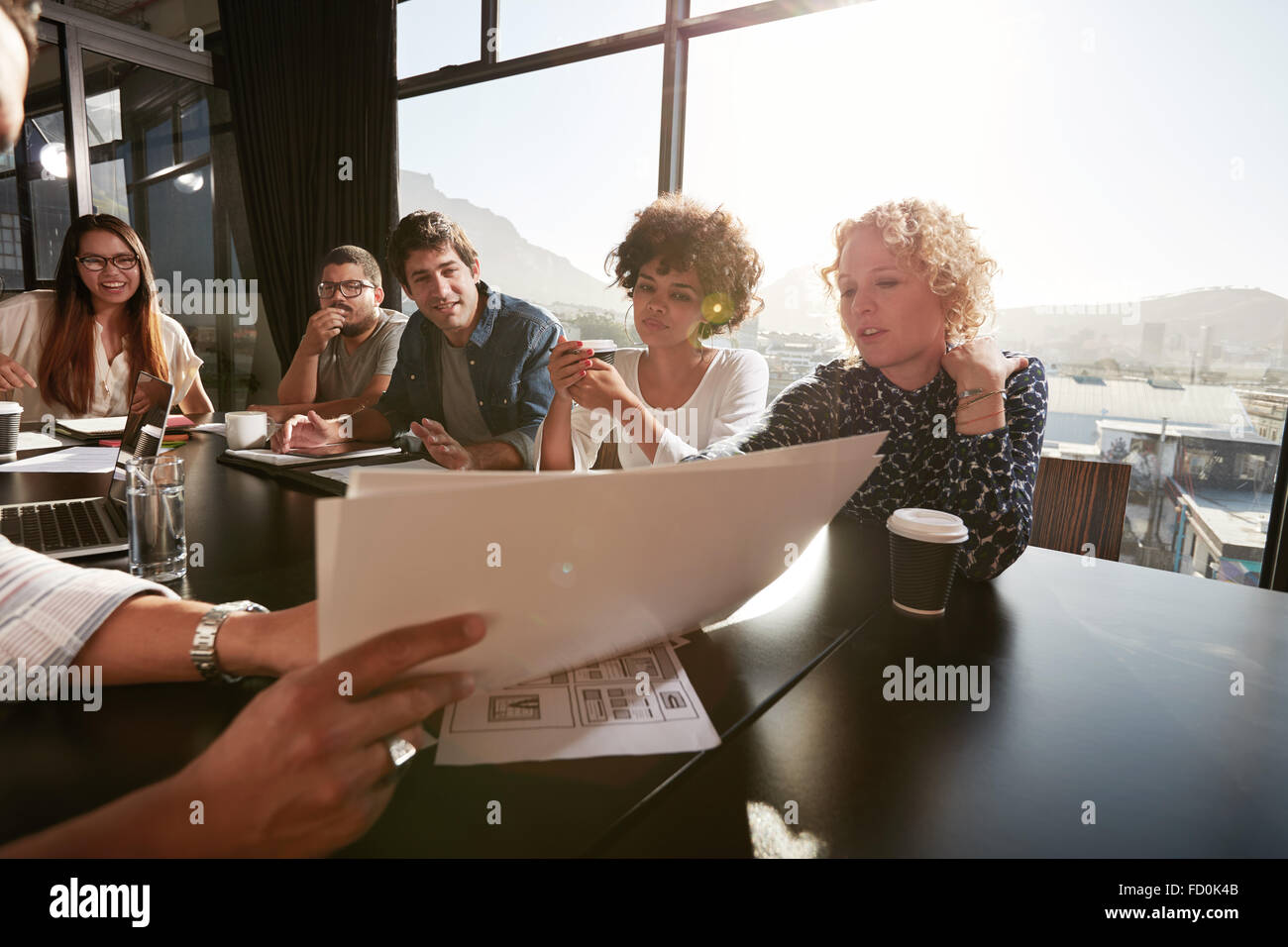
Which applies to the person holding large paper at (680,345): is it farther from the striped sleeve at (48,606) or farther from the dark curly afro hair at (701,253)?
the striped sleeve at (48,606)

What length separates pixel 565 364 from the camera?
61.9 inches

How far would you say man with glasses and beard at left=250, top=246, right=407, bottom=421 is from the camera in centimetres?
278

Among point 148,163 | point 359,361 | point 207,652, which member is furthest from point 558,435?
point 148,163

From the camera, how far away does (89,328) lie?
2445 mm

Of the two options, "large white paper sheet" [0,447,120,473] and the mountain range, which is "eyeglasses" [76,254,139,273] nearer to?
"large white paper sheet" [0,447,120,473]

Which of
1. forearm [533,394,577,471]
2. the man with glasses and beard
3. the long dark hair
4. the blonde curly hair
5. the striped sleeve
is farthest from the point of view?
the man with glasses and beard

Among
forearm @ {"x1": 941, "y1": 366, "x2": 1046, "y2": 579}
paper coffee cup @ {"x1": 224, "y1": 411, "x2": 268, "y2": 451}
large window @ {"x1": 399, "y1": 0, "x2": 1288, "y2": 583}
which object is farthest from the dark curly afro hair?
paper coffee cup @ {"x1": 224, "y1": 411, "x2": 268, "y2": 451}

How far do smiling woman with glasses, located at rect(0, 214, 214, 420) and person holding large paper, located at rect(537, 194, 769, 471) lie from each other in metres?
1.68

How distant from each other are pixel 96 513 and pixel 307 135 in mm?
4142

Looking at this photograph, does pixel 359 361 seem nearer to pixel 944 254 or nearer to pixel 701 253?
pixel 701 253

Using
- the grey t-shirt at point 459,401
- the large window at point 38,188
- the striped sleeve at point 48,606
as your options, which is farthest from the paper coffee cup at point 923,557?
the large window at point 38,188
